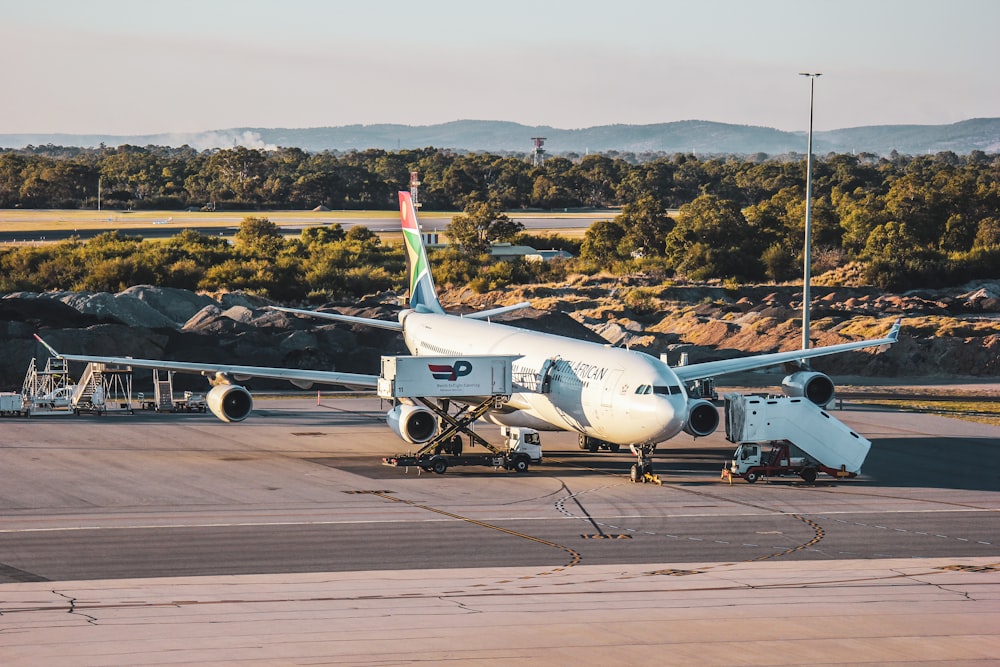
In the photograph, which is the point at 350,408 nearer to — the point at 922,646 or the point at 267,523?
the point at 267,523

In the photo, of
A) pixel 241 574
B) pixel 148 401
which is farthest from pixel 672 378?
pixel 148 401

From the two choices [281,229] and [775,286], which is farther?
[281,229]

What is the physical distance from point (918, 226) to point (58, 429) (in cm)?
10481

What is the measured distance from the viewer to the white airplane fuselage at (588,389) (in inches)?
1565

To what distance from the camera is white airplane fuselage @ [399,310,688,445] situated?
39.8m

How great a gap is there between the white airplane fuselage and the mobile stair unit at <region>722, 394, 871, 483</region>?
3750 millimetres

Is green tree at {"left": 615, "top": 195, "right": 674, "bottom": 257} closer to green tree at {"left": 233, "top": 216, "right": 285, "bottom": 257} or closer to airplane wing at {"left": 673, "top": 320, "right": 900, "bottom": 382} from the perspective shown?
green tree at {"left": 233, "top": 216, "right": 285, "bottom": 257}

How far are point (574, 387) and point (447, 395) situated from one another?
15.2 ft

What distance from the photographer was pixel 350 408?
2557 inches

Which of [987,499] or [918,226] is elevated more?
[918,226]

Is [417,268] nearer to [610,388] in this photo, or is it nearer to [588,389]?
[588,389]

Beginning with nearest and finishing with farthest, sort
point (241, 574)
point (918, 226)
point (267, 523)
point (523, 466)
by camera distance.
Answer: point (241, 574) → point (267, 523) → point (523, 466) → point (918, 226)

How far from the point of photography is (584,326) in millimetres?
90438

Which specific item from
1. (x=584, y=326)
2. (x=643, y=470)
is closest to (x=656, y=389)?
(x=643, y=470)
